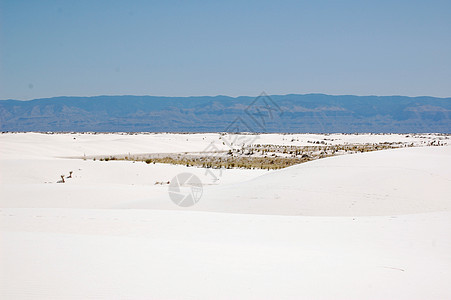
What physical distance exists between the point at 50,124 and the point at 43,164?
176582 mm

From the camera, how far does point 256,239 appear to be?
8.25 metres

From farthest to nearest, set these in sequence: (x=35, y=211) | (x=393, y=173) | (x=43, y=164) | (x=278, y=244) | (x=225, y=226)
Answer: (x=43, y=164)
(x=393, y=173)
(x=35, y=211)
(x=225, y=226)
(x=278, y=244)

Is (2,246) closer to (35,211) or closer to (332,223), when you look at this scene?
(35,211)

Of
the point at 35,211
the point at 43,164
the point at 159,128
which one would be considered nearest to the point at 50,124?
the point at 159,128

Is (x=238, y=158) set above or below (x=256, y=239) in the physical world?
below

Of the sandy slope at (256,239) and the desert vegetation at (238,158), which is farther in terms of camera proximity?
the desert vegetation at (238,158)

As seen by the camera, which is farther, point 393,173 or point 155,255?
point 393,173

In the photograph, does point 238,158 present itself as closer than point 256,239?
No

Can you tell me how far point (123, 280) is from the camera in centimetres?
516

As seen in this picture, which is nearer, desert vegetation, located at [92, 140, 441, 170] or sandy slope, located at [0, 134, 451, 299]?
sandy slope, located at [0, 134, 451, 299]

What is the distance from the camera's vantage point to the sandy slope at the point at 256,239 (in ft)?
16.7

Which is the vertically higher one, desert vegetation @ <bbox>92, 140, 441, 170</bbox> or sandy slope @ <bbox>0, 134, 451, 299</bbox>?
sandy slope @ <bbox>0, 134, 451, 299</bbox>

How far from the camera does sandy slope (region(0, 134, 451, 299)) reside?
509 cm

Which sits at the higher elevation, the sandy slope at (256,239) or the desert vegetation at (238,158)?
the sandy slope at (256,239)
